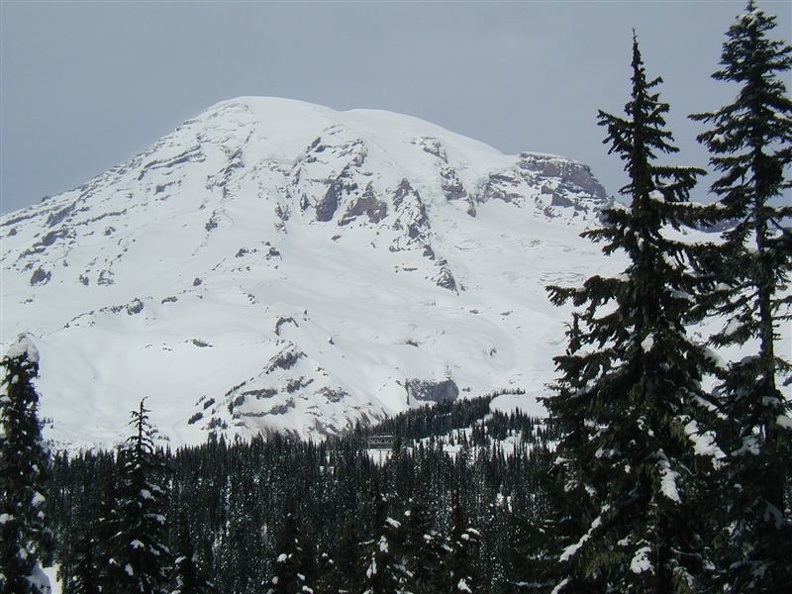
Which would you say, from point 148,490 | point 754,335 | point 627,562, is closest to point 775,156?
point 754,335

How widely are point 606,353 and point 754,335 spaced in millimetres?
3823

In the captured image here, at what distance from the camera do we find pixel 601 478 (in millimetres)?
19812

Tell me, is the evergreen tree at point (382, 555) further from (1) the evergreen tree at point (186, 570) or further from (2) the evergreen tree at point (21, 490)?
(2) the evergreen tree at point (21, 490)

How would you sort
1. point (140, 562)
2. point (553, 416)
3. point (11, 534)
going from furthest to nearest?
point (140, 562)
point (11, 534)
point (553, 416)

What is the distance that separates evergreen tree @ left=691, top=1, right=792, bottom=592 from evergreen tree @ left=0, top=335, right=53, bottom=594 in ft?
78.9

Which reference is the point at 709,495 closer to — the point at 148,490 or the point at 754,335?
the point at 754,335

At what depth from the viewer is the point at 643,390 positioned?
61.9ft

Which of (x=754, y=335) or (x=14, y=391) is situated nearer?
(x=754, y=335)

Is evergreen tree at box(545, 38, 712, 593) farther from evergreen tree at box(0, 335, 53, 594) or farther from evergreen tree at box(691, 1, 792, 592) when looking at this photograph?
evergreen tree at box(0, 335, 53, 594)

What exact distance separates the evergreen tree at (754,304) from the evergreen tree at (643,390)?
3.49 ft

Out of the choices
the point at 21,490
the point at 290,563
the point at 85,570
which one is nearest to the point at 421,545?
the point at 290,563

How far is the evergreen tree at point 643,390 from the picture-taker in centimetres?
1823

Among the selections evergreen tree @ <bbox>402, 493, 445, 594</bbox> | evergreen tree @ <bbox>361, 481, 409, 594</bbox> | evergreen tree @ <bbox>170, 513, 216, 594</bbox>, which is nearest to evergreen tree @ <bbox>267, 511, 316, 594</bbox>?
evergreen tree @ <bbox>170, 513, 216, 594</bbox>

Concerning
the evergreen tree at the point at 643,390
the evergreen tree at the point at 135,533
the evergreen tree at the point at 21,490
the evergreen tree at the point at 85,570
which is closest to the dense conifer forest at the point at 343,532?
the evergreen tree at the point at 85,570
